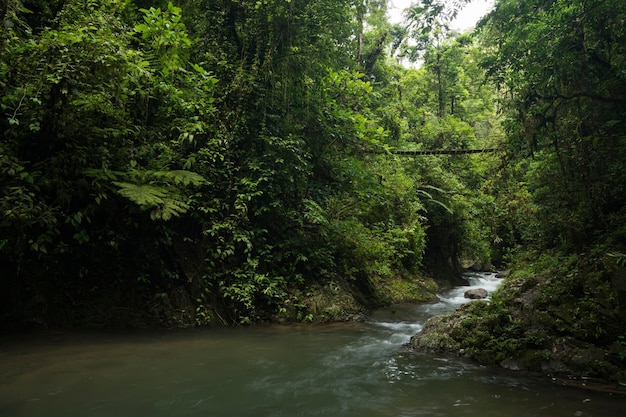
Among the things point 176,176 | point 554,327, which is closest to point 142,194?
point 176,176

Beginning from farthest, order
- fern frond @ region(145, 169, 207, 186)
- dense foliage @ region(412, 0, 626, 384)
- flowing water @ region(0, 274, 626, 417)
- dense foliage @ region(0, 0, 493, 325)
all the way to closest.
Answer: fern frond @ region(145, 169, 207, 186) < dense foliage @ region(0, 0, 493, 325) < dense foliage @ region(412, 0, 626, 384) < flowing water @ region(0, 274, 626, 417)

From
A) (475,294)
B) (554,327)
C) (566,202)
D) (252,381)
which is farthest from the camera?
(475,294)

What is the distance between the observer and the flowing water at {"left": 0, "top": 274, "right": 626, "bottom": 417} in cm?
417

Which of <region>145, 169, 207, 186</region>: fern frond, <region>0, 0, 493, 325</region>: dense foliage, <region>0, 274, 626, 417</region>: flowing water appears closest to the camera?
<region>0, 274, 626, 417</region>: flowing water

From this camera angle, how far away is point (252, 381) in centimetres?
506

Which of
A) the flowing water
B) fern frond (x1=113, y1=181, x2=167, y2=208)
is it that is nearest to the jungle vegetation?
fern frond (x1=113, y1=181, x2=167, y2=208)

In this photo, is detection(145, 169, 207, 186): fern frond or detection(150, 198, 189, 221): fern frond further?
detection(145, 169, 207, 186): fern frond

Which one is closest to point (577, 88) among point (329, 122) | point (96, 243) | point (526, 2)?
point (526, 2)

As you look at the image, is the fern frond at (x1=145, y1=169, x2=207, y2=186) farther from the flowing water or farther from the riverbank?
the riverbank

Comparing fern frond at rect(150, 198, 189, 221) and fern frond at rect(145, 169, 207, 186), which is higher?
fern frond at rect(145, 169, 207, 186)

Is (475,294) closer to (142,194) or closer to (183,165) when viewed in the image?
(183,165)

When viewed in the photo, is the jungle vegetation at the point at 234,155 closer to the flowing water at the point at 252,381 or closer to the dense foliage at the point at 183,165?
the dense foliage at the point at 183,165

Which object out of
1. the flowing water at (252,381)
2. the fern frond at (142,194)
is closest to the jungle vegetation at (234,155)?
the fern frond at (142,194)

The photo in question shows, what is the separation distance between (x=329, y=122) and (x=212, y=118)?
129 inches
